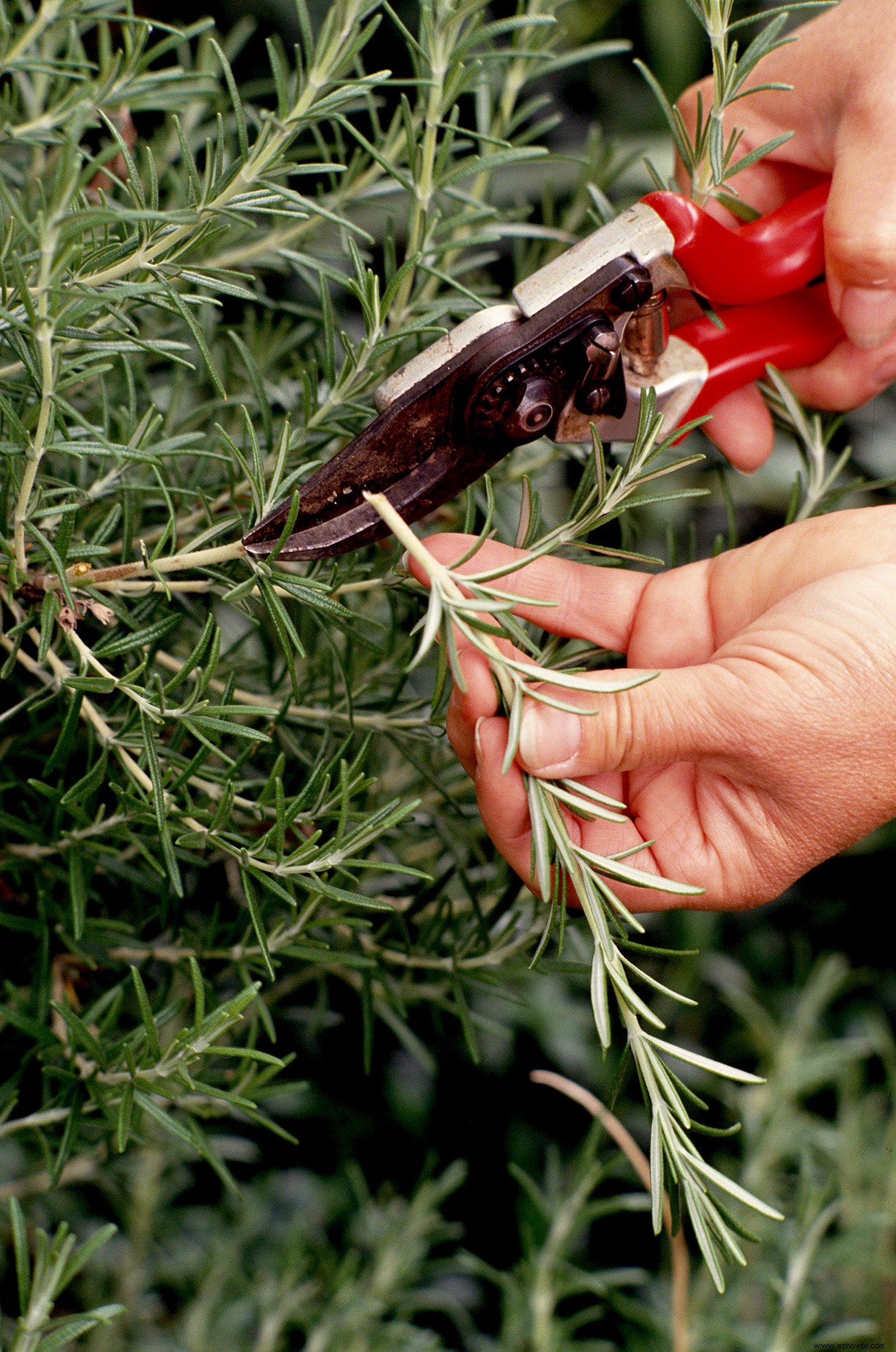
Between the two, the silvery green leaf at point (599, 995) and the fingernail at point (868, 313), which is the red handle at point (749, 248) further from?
the silvery green leaf at point (599, 995)

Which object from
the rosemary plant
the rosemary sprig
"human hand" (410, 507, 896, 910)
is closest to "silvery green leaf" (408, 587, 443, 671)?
the rosemary sprig

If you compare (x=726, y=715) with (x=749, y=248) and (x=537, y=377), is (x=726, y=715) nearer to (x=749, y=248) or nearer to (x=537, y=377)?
(x=537, y=377)

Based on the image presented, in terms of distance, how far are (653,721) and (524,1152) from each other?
2.86ft

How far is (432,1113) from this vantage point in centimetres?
126

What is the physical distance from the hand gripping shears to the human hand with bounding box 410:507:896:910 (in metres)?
0.06

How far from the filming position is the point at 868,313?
73 cm

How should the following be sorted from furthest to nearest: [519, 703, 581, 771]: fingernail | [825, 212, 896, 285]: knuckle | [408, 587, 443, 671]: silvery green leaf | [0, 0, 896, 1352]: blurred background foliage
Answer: [0, 0, 896, 1352]: blurred background foliage < [825, 212, 896, 285]: knuckle < [519, 703, 581, 771]: fingernail < [408, 587, 443, 671]: silvery green leaf

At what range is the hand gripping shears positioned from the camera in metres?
0.61

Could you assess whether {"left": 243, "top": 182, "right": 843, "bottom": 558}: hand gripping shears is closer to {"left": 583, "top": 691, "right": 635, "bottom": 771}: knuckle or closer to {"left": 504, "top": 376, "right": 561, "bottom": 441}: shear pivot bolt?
{"left": 504, "top": 376, "right": 561, "bottom": 441}: shear pivot bolt

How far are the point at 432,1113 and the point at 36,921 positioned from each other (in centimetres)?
76

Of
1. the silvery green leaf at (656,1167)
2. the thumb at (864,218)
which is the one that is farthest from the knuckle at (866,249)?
the silvery green leaf at (656,1167)

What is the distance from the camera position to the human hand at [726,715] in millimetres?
579

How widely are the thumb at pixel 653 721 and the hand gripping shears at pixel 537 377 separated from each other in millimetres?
162

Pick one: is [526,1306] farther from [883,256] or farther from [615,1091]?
[883,256]
